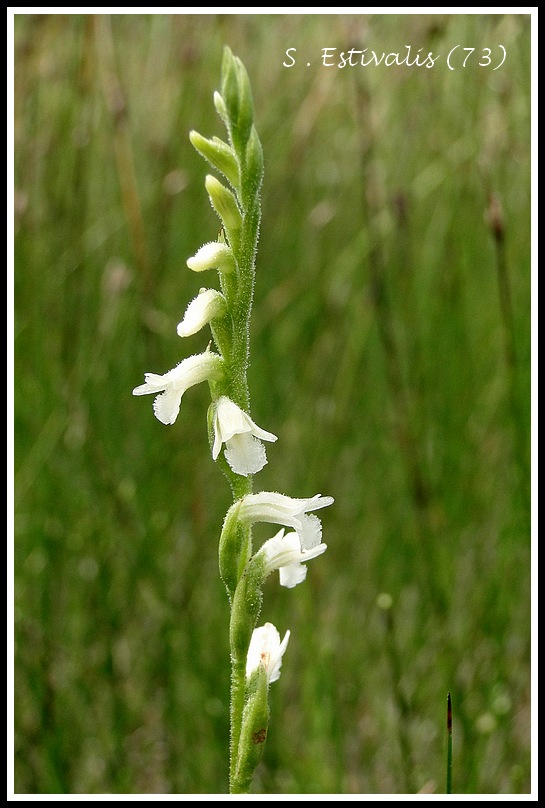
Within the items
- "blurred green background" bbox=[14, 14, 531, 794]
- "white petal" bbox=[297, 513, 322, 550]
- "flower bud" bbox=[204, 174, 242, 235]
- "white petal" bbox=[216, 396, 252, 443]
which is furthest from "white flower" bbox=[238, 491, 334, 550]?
"blurred green background" bbox=[14, 14, 531, 794]

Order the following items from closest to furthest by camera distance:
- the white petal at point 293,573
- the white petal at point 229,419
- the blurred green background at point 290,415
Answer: the white petal at point 229,419 < the white petal at point 293,573 < the blurred green background at point 290,415

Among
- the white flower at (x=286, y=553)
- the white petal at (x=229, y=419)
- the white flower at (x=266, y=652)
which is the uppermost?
the white petal at (x=229, y=419)

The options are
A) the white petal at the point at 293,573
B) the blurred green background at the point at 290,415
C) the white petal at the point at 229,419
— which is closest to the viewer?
the white petal at the point at 229,419

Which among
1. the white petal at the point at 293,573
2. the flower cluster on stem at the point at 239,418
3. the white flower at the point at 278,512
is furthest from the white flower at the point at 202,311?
the white petal at the point at 293,573

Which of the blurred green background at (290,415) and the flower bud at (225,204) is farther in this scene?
the blurred green background at (290,415)

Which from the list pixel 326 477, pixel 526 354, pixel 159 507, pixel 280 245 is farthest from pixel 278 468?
pixel 526 354

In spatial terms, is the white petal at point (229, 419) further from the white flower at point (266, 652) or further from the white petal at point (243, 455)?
the white flower at point (266, 652)

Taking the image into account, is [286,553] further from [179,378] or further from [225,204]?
[225,204]
